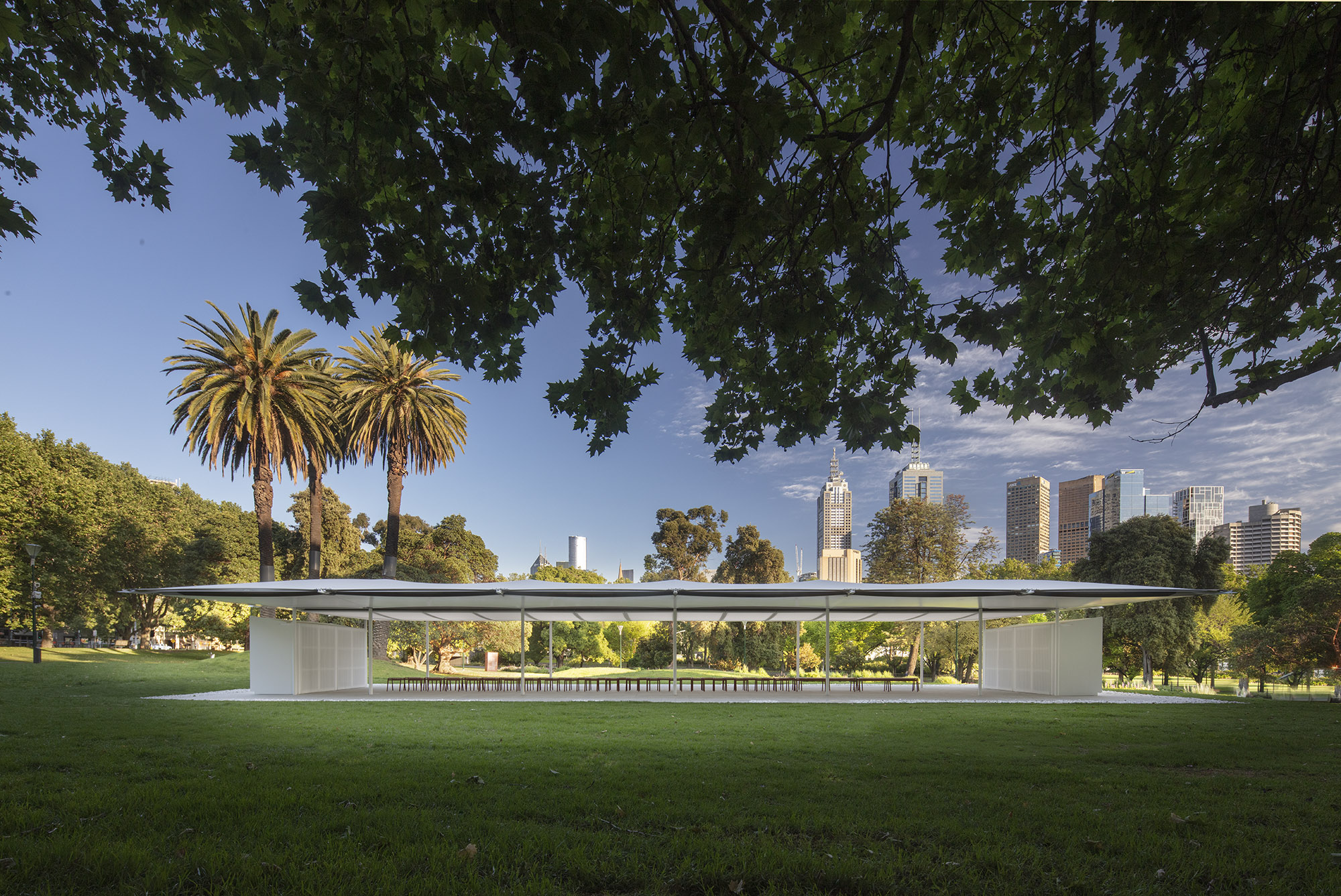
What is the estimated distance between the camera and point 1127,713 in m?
13.9

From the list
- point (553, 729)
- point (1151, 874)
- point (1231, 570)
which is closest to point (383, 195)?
point (1151, 874)

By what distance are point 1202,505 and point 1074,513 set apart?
21.4 metres

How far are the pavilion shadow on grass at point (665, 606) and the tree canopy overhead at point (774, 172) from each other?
11847mm

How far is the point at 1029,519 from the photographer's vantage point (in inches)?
6275

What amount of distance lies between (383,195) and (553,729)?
7809 millimetres

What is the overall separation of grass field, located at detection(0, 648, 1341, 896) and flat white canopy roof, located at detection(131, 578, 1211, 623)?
288 inches

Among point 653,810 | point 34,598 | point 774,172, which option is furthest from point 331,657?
point 774,172

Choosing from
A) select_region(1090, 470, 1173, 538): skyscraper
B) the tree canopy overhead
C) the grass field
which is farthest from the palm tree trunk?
select_region(1090, 470, 1173, 538): skyscraper

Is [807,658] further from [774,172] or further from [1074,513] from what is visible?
[1074,513]

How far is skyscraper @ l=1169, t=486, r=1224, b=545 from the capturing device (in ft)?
385

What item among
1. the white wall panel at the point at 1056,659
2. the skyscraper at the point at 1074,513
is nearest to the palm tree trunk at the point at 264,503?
the white wall panel at the point at 1056,659

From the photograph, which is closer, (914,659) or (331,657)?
(331,657)

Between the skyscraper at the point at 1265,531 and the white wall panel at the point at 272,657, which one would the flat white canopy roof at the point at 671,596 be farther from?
the skyscraper at the point at 1265,531

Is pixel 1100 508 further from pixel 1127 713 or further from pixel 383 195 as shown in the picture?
pixel 383 195
